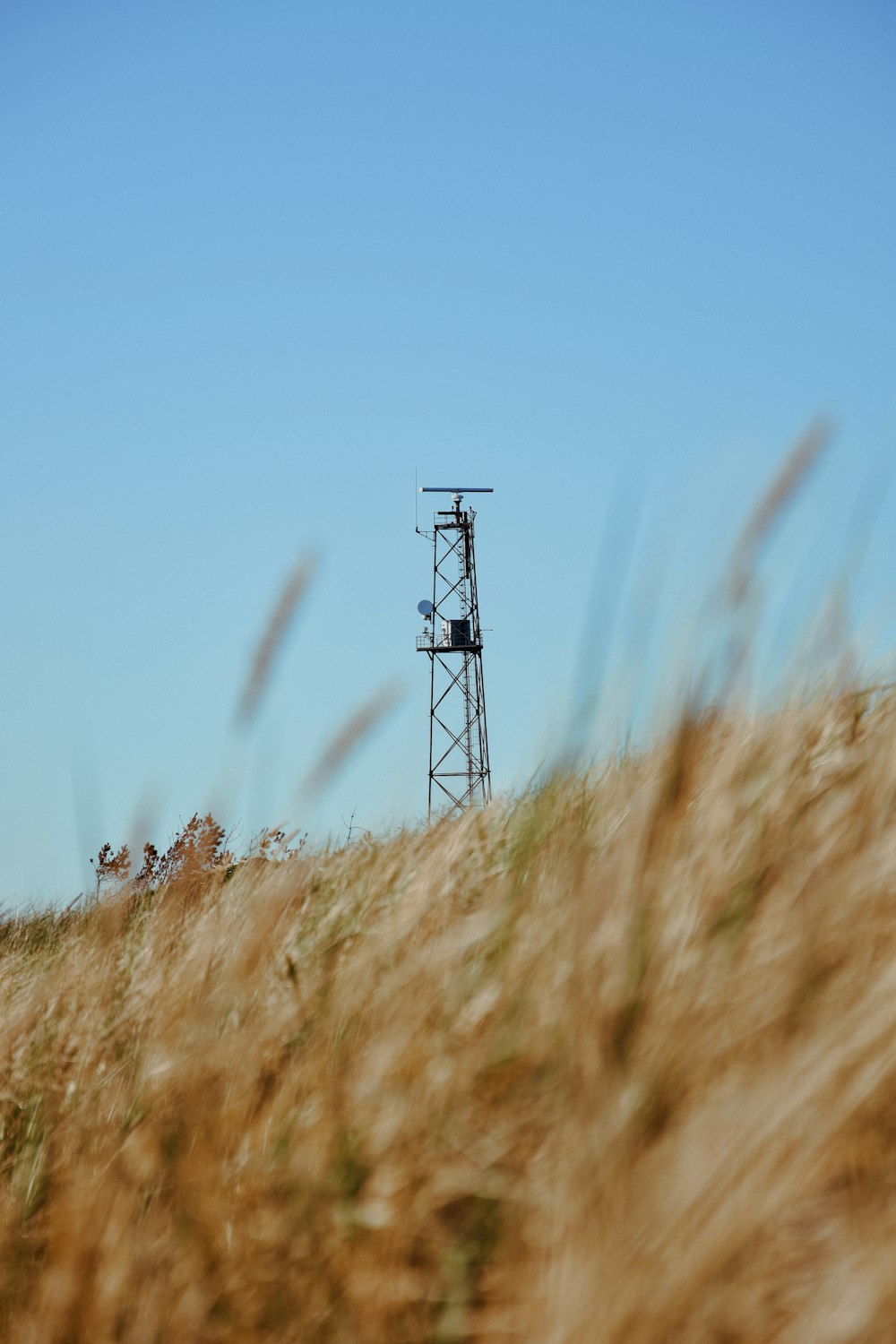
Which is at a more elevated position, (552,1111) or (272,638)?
(272,638)

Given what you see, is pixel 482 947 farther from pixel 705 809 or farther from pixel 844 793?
pixel 844 793

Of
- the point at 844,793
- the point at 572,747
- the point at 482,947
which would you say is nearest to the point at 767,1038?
the point at 572,747

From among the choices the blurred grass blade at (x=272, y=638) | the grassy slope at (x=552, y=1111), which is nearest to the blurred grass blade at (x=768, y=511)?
the grassy slope at (x=552, y=1111)

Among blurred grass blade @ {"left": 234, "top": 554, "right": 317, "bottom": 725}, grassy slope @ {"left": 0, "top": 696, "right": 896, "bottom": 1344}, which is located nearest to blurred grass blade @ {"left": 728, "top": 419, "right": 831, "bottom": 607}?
grassy slope @ {"left": 0, "top": 696, "right": 896, "bottom": 1344}

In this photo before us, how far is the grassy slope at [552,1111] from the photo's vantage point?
31.4 inches

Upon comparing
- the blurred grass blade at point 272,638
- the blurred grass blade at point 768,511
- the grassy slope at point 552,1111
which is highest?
the blurred grass blade at point 272,638

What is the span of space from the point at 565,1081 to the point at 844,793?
0.75 meters

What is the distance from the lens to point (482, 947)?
1.76m

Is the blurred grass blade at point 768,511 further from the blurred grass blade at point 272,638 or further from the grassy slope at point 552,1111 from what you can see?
the blurred grass blade at point 272,638

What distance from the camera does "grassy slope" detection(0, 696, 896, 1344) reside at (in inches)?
31.4

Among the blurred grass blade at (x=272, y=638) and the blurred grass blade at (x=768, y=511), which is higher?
the blurred grass blade at (x=272, y=638)

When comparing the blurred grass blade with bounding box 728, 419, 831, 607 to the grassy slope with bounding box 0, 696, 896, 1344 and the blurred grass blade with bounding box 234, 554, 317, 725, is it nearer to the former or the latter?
the grassy slope with bounding box 0, 696, 896, 1344

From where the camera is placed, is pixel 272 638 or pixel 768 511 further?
pixel 272 638

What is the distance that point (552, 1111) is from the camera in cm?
128
